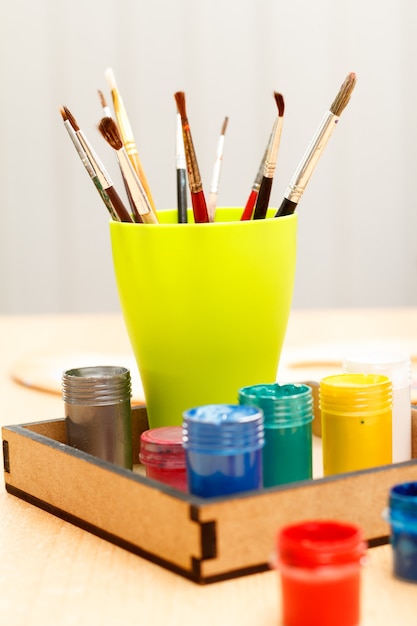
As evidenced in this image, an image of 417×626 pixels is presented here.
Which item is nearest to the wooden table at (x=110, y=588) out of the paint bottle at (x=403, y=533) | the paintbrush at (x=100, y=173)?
the paint bottle at (x=403, y=533)

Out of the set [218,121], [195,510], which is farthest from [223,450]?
Answer: [218,121]

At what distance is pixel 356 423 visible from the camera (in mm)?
456

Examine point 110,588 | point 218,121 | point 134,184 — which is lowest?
point 110,588

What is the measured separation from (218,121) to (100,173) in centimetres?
113

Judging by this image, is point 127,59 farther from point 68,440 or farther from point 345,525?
point 345,525

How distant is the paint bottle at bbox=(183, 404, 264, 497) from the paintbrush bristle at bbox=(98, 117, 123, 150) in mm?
162

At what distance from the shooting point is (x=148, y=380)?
538mm

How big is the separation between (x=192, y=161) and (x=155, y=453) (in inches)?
6.0

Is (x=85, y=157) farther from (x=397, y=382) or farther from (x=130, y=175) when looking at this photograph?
(x=397, y=382)

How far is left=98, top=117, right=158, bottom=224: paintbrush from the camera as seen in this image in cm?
49

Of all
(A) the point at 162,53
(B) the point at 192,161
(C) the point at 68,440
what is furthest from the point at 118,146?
(A) the point at 162,53

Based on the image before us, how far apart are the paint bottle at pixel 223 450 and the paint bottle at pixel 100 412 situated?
11 cm

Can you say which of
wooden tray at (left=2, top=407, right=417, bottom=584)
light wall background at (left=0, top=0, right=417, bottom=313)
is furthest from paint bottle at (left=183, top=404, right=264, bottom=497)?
light wall background at (left=0, top=0, right=417, bottom=313)

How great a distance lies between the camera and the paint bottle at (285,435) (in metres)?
0.43
